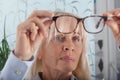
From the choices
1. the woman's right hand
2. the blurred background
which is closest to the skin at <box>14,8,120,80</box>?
the woman's right hand

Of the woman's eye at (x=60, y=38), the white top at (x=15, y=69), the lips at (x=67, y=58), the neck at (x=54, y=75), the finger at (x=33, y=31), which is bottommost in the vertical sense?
the neck at (x=54, y=75)

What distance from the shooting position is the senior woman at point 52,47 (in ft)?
1.96

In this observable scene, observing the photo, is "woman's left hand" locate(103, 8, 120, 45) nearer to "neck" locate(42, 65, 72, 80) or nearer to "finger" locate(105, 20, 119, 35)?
"finger" locate(105, 20, 119, 35)

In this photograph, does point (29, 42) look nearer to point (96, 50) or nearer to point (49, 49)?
point (49, 49)

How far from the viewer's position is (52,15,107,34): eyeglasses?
629mm

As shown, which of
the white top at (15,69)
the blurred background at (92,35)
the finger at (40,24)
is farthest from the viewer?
the blurred background at (92,35)

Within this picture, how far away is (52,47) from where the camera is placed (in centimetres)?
74

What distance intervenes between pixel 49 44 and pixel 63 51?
0.19ft

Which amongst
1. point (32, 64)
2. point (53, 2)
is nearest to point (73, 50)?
point (32, 64)

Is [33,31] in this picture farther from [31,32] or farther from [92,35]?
[92,35]

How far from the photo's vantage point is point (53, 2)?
1.38 m

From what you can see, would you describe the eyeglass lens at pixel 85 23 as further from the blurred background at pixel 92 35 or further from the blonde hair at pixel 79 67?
the blurred background at pixel 92 35

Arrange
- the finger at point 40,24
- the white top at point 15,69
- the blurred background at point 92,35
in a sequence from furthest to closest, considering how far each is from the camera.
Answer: the blurred background at point 92,35, the white top at point 15,69, the finger at point 40,24

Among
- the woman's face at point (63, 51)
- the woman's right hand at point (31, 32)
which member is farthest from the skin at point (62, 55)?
the woman's right hand at point (31, 32)
